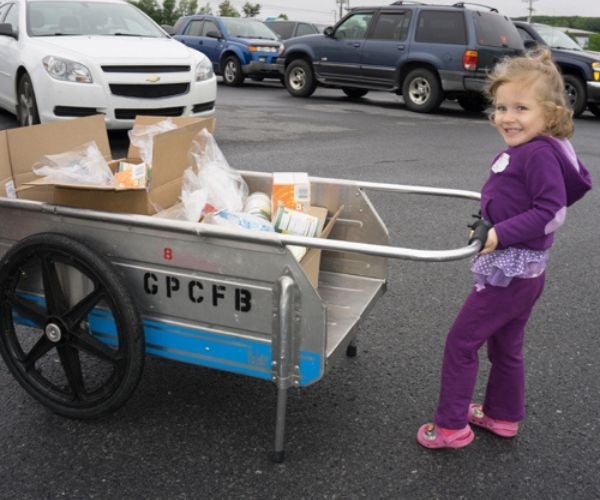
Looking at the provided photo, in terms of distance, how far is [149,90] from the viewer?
7363mm

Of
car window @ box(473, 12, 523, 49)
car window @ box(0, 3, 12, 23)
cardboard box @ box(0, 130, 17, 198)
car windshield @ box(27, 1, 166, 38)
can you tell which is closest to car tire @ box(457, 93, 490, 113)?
car window @ box(473, 12, 523, 49)

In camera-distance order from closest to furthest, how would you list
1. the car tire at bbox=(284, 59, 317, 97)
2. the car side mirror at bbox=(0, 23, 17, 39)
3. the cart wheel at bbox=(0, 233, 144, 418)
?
the cart wheel at bbox=(0, 233, 144, 418), the car side mirror at bbox=(0, 23, 17, 39), the car tire at bbox=(284, 59, 317, 97)

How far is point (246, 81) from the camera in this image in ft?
60.6

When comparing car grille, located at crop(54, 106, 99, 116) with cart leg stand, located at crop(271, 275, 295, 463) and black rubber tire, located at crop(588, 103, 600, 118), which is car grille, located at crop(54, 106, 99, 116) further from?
black rubber tire, located at crop(588, 103, 600, 118)

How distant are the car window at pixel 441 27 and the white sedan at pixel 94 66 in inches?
215

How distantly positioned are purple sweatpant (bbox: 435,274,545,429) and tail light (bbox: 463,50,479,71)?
9.73 meters

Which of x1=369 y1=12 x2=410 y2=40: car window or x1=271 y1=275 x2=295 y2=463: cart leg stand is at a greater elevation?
x1=369 y1=12 x2=410 y2=40: car window

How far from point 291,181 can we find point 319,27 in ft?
64.5

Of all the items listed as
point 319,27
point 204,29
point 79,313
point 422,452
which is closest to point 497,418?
point 422,452

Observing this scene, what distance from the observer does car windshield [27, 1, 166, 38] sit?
7723 mm

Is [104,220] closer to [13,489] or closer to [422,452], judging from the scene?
[13,489]

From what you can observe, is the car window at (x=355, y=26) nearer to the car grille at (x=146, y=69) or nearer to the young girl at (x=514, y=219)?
the car grille at (x=146, y=69)

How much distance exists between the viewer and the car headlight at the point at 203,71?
25.7ft

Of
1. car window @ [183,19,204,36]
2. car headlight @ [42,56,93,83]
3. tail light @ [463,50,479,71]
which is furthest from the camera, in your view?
car window @ [183,19,204,36]
